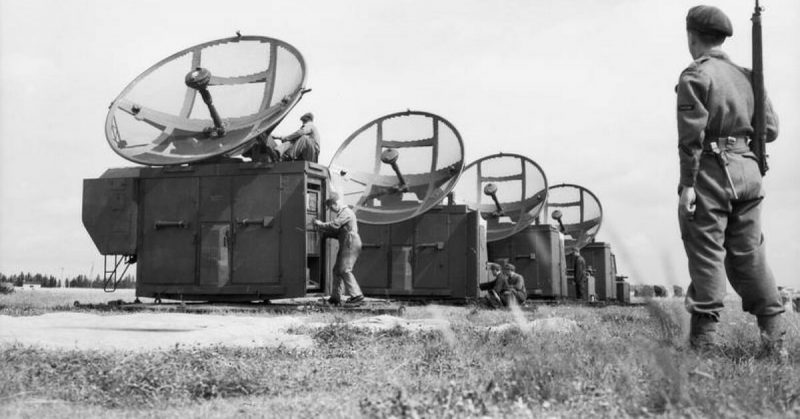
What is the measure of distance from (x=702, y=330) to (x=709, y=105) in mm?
1450

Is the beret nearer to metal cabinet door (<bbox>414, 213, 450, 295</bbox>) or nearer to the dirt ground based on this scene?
the dirt ground

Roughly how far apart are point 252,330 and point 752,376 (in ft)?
15.2

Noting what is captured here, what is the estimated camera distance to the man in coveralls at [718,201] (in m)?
5.21

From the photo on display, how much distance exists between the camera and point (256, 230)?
40.8 ft

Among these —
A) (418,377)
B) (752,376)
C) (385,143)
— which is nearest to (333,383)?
(418,377)

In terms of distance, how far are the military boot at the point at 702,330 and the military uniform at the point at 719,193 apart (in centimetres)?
3

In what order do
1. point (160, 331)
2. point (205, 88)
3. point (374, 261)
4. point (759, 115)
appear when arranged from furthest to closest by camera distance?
point (374, 261) → point (205, 88) → point (160, 331) → point (759, 115)

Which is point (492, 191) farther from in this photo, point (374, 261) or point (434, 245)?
point (374, 261)

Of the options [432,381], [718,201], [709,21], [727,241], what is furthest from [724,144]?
[432,381]

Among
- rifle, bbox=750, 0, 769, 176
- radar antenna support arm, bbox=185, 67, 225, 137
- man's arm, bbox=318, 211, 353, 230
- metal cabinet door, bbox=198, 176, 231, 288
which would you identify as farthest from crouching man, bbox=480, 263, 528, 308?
rifle, bbox=750, 0, 769, 176

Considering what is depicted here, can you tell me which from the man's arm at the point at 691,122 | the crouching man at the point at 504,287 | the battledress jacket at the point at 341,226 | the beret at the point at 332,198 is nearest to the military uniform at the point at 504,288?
the crouching man at the point at 504,287

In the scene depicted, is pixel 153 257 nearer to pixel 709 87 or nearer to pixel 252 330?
pixel 252 330

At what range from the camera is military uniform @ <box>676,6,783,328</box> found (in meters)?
5.23

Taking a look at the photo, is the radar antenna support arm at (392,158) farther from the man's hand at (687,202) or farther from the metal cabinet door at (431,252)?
the man's hand at (687,202)
